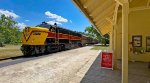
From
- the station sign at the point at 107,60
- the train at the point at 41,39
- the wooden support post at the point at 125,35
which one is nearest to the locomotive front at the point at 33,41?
the train at the point at 41,39

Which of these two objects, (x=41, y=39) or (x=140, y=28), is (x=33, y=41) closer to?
(x=41, y=39)

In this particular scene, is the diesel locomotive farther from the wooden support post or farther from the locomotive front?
the wooden support post

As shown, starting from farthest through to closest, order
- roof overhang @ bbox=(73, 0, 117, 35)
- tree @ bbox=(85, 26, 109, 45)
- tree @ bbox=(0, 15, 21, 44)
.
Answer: tree @ bbox=(0, 15, 21, 44) → tree @ bbox=(85, 26, 109, 45) → roof overhang @ bbox=(73, 0, 117, 35)

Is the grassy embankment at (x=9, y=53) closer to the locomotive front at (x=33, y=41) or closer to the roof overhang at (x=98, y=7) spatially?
the locomotive front at (x=33, y=41)

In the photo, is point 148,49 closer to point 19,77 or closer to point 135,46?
point 135,46

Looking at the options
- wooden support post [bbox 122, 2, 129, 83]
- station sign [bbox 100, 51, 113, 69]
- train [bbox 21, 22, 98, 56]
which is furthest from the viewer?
train [bbox 21, 22, 98, 56]

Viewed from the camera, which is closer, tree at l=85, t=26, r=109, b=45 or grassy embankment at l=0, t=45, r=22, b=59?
grassy embankment at l=0, t=45, r=22, b=59

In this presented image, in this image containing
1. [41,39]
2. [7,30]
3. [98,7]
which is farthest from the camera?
[7,30]

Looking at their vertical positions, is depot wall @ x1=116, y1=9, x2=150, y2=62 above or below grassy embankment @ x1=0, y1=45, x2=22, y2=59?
above

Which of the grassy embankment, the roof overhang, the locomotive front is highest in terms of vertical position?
the roof overhang

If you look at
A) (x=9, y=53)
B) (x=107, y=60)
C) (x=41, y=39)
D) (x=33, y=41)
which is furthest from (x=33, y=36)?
(x=107, y=60)

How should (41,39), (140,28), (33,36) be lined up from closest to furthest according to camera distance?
(140,28), (33,36), (41,39)

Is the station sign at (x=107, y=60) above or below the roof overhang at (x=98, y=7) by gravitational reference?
below

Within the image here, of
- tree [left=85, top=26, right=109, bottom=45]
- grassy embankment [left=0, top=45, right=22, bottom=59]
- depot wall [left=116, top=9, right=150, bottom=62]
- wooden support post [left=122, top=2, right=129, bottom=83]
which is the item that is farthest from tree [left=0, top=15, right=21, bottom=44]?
wooden support post [left=122, top=2, right=129, bottom=83]
